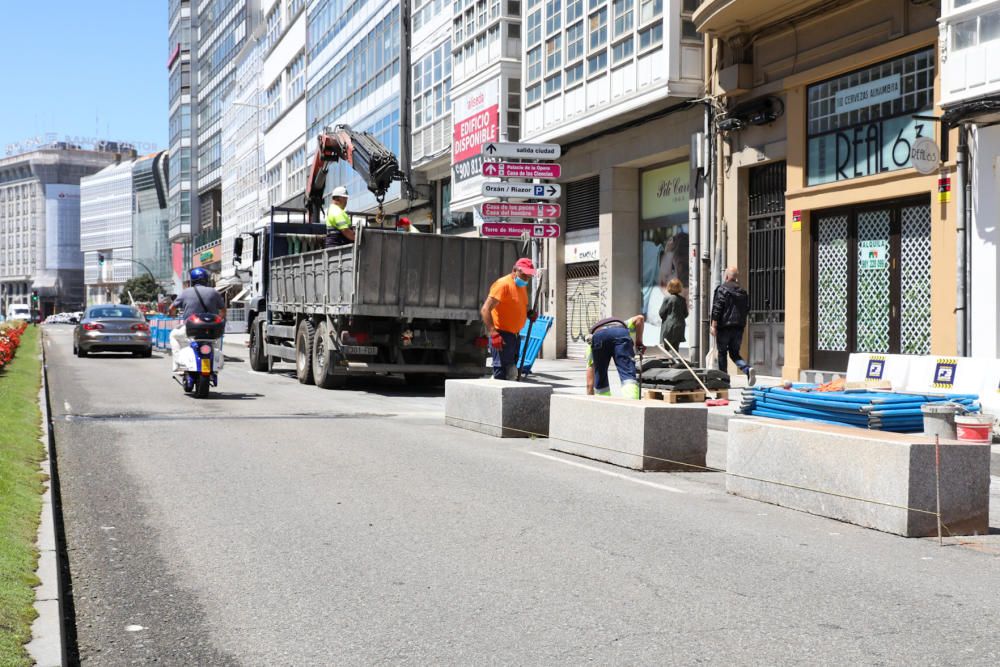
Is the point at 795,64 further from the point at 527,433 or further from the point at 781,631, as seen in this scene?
the point at 781,631

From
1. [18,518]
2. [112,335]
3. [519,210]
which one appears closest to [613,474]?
[18,518]

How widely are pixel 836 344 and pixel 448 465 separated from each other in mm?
10802

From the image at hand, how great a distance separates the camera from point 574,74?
25.0 m

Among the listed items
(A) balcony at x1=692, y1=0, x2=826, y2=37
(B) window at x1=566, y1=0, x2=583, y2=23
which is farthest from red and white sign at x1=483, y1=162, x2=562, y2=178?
(B) window at x1=566, y1=0, x2=583, y2=23

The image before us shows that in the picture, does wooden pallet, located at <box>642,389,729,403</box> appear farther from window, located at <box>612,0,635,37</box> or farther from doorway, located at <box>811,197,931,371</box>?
window, located at <box>612,0,635,37</box>

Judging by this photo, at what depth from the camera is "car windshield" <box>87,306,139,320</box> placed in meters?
30.8

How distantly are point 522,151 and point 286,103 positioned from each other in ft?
135

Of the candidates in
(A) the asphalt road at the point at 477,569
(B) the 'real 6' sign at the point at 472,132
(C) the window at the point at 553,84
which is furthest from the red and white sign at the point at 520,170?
(B) the 'real 6' sign at the point at 472,132

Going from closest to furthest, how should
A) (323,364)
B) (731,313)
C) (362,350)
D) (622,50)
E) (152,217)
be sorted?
(731,313), (362,350), (323,364), (622,50), (152,217)

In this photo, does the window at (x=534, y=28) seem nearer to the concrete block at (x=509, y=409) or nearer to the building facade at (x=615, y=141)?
the building facade at (x=615, y=141)

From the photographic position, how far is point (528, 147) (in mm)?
17906

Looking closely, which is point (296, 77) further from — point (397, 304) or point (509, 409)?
point (509, 409)

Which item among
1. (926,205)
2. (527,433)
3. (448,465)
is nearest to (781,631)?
(448,465)

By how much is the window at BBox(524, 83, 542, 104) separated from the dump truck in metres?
9.31
